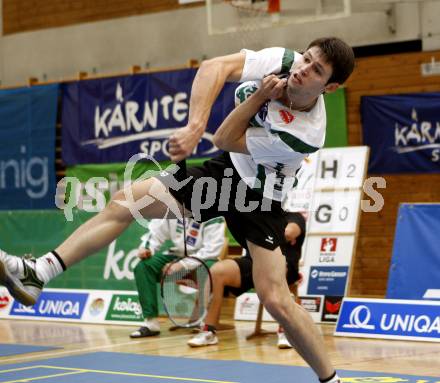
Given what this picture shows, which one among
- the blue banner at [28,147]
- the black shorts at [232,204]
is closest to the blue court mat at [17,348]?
the black shorts at [232,204]

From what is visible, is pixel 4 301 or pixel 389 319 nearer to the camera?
pixel 389 319

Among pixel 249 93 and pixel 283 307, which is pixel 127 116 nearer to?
pixel 249 93

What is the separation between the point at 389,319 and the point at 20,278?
464 cm

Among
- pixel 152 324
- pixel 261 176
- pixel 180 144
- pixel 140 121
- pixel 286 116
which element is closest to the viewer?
pixel 180 144

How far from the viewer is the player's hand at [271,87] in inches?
175

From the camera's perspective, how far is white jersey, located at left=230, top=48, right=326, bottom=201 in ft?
15.0

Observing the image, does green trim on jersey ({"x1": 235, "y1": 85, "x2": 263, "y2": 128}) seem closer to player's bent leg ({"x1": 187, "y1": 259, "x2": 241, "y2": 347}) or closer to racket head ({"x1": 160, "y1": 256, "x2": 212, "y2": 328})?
racket head ({"x1": 160, "y1": 256, "x2": 212, "y2": 328})

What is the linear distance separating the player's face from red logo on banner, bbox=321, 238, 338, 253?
507 cm

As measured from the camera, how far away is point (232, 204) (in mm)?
4883

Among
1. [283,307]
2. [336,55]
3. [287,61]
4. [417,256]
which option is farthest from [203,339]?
[336,55]

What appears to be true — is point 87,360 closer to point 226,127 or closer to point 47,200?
point 226,127

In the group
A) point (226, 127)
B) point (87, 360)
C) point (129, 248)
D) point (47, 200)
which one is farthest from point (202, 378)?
point (47, 200)

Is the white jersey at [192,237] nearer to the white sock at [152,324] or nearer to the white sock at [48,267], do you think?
the white sock at [152,324]

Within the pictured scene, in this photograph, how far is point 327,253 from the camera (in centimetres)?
945
